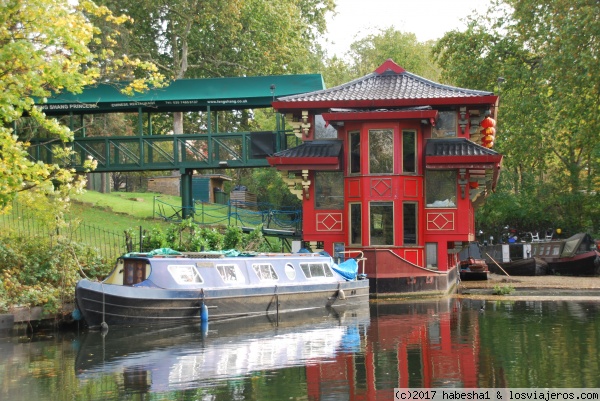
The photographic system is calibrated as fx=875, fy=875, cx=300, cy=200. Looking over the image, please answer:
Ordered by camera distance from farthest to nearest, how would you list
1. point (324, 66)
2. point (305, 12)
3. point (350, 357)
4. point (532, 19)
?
point (324, 66), point (305, 12), point (532, 19), point (350, 357)

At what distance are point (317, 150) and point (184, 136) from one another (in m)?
9.02

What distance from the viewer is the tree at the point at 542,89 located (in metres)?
46.6

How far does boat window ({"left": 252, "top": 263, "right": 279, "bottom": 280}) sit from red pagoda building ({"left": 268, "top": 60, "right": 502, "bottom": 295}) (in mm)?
4986

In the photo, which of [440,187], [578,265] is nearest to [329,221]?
[440,187]

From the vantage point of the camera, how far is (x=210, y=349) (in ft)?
66.2

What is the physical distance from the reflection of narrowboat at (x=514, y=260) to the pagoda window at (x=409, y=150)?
12554 millimetres

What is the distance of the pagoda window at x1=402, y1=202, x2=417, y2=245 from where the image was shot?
1319 inches

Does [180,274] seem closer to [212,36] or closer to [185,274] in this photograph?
[185,274]

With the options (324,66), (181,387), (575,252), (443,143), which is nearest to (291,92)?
(443,143)

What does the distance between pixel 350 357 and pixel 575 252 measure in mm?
31067

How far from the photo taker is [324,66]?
80938 mm

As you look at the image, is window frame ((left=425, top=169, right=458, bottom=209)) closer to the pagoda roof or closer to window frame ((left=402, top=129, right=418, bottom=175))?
window frame ((left=402, top=129, right=418, bottom=175))

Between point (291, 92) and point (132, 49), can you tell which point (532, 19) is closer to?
point (291, 92)

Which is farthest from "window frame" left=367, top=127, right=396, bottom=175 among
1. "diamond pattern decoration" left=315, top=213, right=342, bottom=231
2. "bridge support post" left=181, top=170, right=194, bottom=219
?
"bridge support post" left=181, top=170, right=194, bottom=219
